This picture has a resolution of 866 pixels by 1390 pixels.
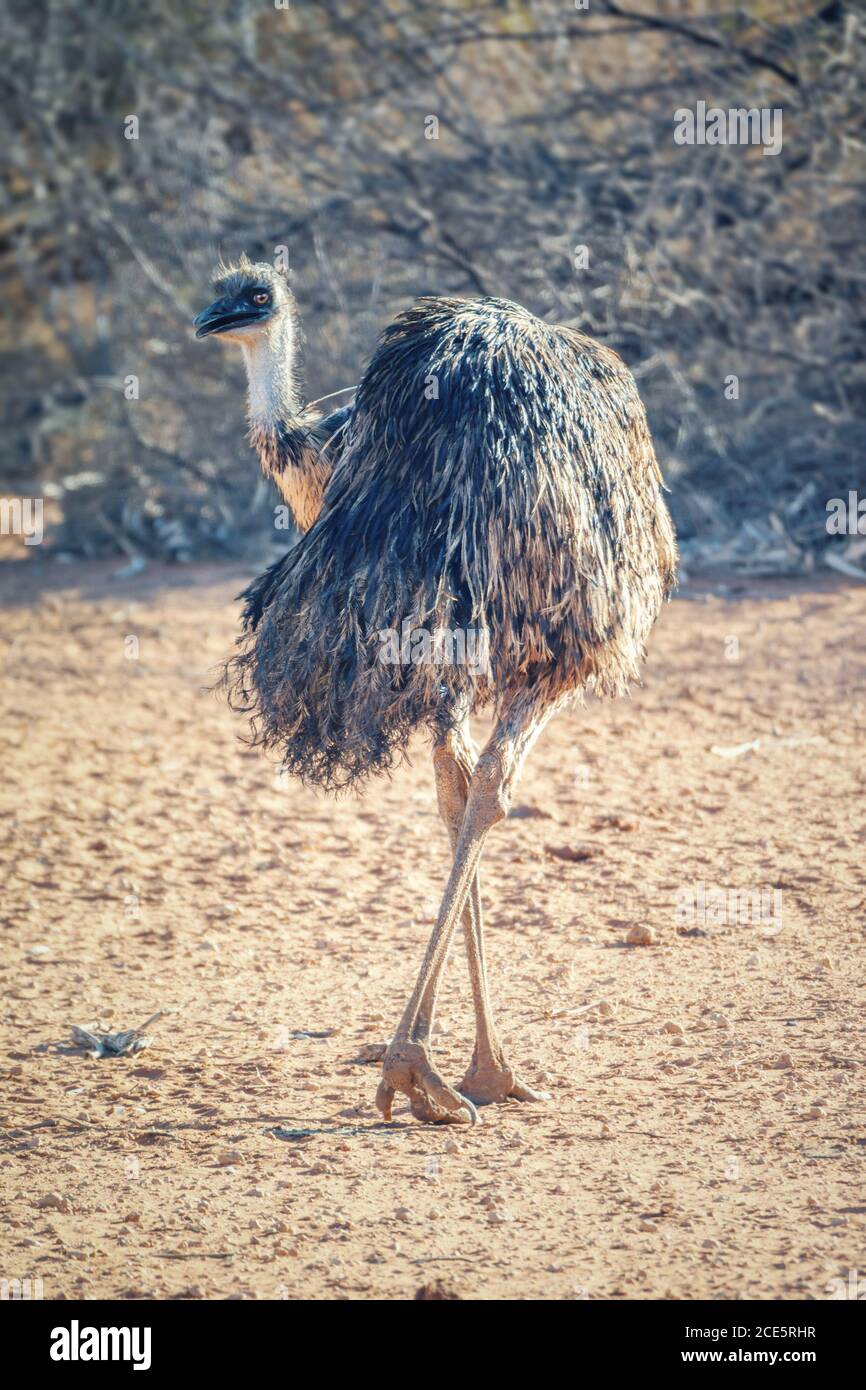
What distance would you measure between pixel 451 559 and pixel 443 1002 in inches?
61.6

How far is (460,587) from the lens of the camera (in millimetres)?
3941

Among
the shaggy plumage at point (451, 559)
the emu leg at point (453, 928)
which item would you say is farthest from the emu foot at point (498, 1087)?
the shaggy plumage at point (451, 559)

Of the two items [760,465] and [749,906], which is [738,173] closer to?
[760,465]

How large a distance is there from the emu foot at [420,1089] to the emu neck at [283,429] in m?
1.59

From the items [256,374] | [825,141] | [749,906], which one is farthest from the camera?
[825,141]

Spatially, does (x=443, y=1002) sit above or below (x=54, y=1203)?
above

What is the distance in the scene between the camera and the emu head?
16.2 ft

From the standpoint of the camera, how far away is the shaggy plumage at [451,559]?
12.9 feet

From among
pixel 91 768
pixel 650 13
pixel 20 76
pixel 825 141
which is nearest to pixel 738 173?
pixel 825 141

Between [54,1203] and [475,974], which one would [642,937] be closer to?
[475,974]

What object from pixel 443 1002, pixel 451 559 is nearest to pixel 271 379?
pixel 451 559

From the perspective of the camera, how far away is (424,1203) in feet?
12.0

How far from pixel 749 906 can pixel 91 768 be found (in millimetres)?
3177

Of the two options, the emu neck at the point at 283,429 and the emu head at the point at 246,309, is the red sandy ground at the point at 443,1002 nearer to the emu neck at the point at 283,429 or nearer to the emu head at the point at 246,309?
the emu neck at the point at 283,429
